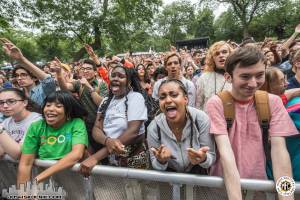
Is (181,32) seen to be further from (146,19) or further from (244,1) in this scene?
(146,19)

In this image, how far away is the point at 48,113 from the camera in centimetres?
291

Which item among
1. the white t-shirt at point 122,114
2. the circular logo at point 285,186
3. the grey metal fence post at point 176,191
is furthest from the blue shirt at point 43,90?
the circular logo at point 285,186

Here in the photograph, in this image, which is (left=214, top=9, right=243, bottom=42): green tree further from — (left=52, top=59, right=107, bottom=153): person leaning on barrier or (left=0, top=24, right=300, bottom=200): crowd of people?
(left=0, top=24, right=300, bottom=200): crowd of people

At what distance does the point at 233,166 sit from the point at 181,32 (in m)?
66.2

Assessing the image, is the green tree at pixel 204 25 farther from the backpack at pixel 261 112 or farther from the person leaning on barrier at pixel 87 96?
the backpack at pixel 261 112

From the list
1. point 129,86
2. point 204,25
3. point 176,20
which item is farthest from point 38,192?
point 176,20

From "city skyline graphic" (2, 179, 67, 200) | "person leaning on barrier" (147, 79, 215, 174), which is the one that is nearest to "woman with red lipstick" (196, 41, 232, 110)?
"person leaning on barrier" (147, 79, 215, 174)

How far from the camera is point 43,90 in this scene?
3.72 meters

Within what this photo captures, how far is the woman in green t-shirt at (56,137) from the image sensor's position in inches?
107

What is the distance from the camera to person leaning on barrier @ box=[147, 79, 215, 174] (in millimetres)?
2393

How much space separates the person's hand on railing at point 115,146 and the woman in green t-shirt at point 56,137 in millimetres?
206

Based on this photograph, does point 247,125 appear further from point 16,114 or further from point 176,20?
point 176,20

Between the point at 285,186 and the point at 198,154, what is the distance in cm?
57

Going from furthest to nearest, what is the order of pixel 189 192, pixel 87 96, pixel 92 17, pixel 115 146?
pixel 92 17
pixel 87 96
pixel 115 146
pixel 189 192
